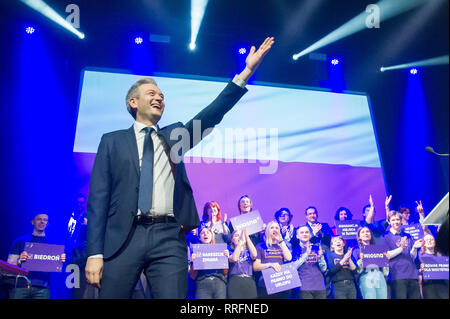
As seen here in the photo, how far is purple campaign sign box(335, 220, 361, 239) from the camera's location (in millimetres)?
5410

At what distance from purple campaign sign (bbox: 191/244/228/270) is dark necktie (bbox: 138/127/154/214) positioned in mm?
2771

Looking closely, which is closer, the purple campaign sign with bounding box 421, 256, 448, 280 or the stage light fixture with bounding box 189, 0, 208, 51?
the purple campaign sign with bounding box 421, 256, 448, 280

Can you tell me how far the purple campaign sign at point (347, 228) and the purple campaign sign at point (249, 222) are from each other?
123 cm

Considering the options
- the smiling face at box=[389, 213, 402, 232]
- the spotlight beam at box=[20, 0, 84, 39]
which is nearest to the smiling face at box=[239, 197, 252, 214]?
the smiling face at box=[389, 213, 402, 232]

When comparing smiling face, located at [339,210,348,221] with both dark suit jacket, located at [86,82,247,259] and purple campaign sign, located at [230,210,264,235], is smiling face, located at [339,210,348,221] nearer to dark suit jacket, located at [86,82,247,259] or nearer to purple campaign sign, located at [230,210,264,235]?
purple campaign sign, located at [230,210,264,235]

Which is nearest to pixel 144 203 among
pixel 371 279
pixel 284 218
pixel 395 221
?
pixel 284 218

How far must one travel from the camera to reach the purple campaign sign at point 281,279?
470 cm

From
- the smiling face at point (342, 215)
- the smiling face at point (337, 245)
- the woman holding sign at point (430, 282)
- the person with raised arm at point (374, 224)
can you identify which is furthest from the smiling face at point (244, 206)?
the woman holding sign at point (430, 282)

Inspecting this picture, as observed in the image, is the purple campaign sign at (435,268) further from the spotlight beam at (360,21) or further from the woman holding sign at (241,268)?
the spotlight beam at (360,21)

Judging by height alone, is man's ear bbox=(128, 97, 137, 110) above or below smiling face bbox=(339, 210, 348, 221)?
above

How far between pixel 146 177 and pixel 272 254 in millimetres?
3287

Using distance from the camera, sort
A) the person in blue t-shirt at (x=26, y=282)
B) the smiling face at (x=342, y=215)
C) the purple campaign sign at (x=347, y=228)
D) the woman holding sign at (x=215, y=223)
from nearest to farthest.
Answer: the person in blue t-shirt at (x=26, y=282), the woman holding sign at (x=215, y=223), the purple campaign sign at (x=347, y=228), the smiling face at (x=342, y=215)
